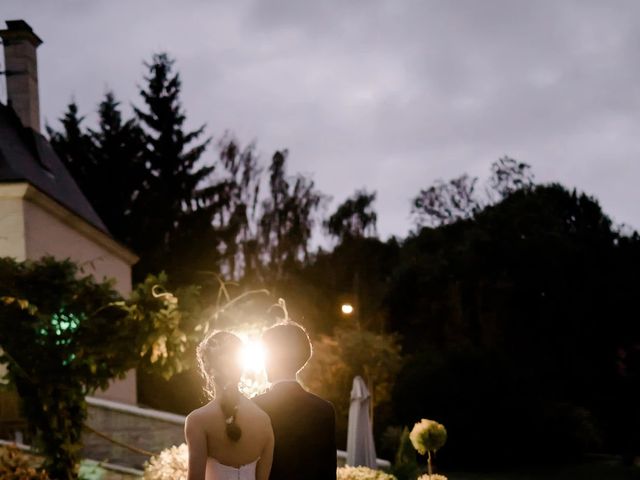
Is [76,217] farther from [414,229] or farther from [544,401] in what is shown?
[414,229]

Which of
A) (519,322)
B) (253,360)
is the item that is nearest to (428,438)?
(253,360)

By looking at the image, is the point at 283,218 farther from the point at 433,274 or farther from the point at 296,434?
the point at 296,434

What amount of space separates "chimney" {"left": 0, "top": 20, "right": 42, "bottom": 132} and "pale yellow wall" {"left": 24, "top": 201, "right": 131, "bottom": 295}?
3178 mm

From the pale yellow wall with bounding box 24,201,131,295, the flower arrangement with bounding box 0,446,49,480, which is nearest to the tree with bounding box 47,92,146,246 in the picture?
the pale yellow wall with bounding box 24,201,131,295

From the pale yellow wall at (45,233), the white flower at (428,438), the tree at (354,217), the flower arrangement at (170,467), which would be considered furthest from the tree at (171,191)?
the white flower at (428,438)

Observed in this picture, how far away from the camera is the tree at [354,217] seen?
111 ft

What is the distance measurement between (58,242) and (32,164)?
7.26 ft

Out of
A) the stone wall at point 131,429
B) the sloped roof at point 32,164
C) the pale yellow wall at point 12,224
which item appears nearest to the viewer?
the stone wall at point 131,429

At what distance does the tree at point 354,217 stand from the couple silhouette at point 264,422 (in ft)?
97.9

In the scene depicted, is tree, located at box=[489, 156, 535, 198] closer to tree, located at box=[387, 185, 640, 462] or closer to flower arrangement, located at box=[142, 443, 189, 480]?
tree, located at box=[387, 185, 640, 462]

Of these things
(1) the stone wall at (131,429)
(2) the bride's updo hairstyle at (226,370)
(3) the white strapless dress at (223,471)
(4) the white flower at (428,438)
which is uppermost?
(2) the bride's updo hairstyle at (226,370)

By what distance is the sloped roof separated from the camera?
591 inches

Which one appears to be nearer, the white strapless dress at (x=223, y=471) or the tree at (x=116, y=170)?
the white strapless dress at (x=223, y=471)

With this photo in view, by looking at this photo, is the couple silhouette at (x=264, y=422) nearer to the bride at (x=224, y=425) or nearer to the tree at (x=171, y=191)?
the bride at (x=224, y=425)
